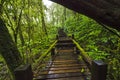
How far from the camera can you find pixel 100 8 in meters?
2.35

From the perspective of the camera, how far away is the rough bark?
7.67 ft

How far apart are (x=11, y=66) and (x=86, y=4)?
4.75 metres

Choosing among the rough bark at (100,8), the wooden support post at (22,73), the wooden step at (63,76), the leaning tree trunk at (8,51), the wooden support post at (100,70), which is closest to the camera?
the rough bark at (100,8)

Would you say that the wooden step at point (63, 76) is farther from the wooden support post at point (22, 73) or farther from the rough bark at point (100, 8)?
Result: the rough bark at point (100, 8)

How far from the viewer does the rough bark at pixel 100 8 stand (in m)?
2.34

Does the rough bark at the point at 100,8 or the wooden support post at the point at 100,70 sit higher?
the rough bark at the point at 100,8

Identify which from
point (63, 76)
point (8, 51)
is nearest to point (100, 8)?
point (63, 76)

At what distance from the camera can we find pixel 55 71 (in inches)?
256

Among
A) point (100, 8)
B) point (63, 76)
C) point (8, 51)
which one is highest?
point (100, 8)

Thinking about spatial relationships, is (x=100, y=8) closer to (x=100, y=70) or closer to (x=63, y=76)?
(x=100, y=70)

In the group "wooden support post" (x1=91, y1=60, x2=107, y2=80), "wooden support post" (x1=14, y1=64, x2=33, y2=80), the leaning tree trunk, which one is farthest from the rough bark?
the leaning tree trunk

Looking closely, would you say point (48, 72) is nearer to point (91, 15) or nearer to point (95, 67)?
point (95, 67)

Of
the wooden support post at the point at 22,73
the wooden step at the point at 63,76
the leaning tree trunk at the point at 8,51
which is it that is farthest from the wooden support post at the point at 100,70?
the leaning tree trunk at the point at 8,51

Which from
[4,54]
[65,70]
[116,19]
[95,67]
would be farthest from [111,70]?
[116,19]
